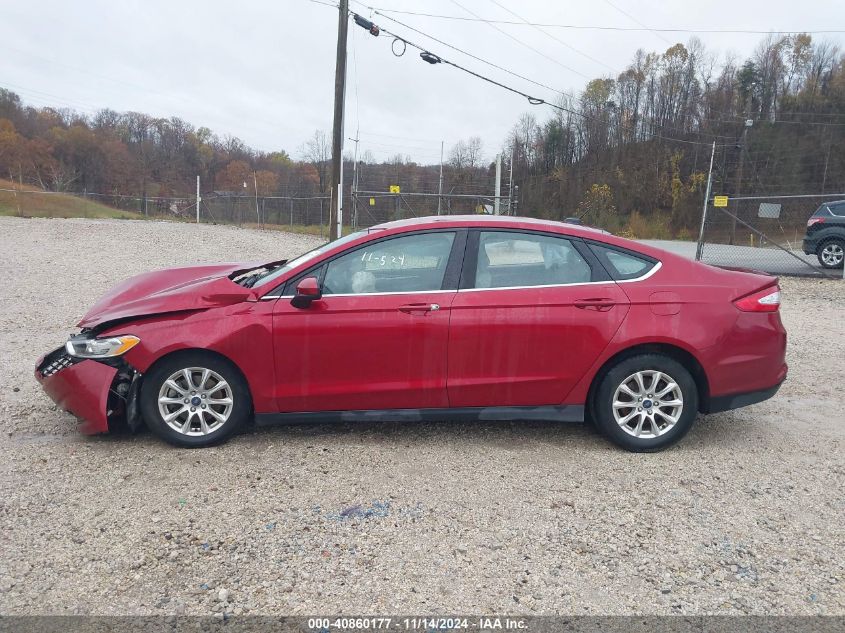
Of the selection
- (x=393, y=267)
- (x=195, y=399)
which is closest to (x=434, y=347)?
(x=393, y=267)

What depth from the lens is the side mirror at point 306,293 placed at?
4.03 metres

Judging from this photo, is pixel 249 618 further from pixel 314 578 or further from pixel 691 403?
pixel 691 403

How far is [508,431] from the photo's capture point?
4680mm

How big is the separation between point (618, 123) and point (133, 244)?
46.3 meters

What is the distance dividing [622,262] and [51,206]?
41205 mm

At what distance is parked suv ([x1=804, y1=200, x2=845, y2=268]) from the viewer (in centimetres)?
1455

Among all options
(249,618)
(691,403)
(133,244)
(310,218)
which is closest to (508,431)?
(691,403)

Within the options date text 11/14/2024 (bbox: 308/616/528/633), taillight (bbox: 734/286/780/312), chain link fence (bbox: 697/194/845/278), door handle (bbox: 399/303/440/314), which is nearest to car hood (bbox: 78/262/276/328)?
door handle (bbox: 399/303/440/314)

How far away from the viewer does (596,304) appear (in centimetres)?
416

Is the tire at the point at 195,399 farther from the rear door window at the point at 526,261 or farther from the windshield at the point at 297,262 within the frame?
the rear door window at the point at 526,261

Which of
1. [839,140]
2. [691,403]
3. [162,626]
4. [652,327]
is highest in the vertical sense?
[839,140]

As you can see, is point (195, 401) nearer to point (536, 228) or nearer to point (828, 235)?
point (536, 228)

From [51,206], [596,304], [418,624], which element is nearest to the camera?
[418,624]

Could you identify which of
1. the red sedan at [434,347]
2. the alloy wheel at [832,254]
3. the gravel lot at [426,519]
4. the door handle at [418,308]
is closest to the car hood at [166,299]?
the red sedan at [434,347]
